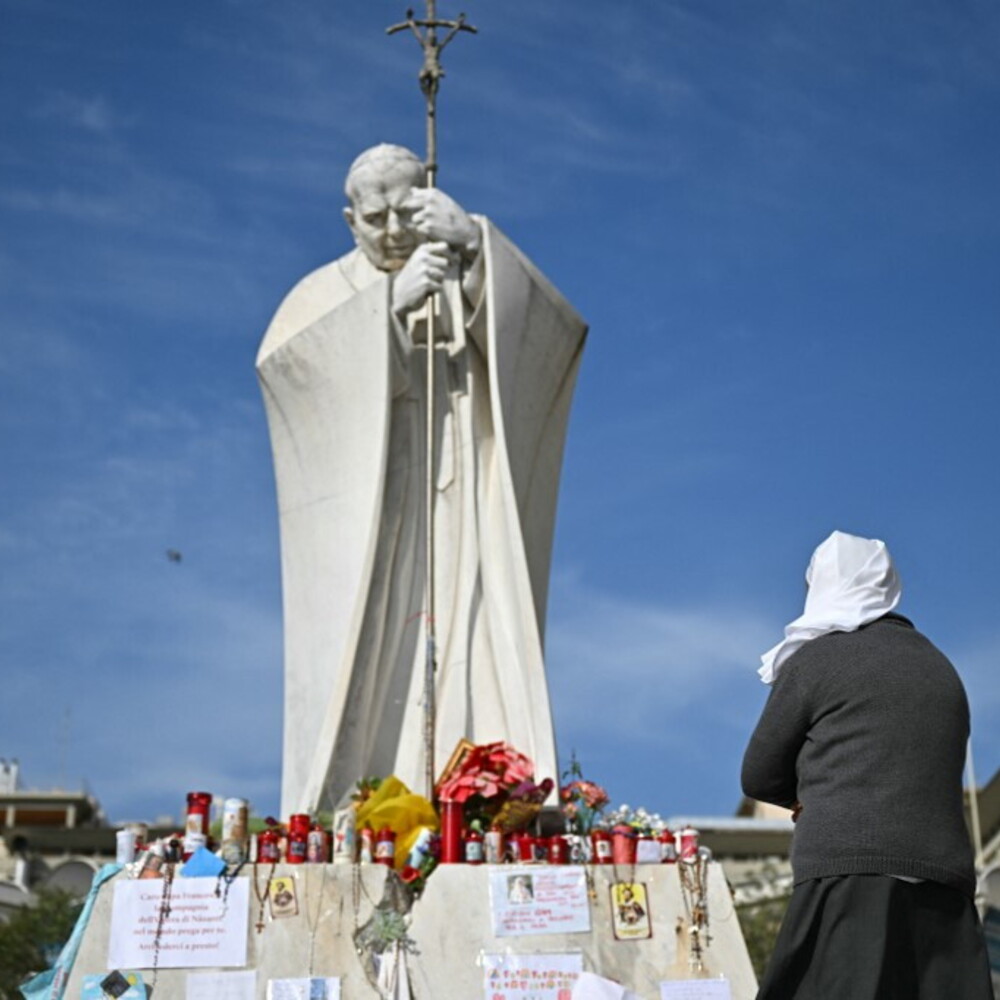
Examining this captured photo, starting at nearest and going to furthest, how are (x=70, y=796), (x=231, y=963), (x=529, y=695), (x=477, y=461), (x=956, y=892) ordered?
(x=956, y=892) < (x=231, y=963) < (x=529, y=695) < (x=477, y=461) < (x=70, y=796)

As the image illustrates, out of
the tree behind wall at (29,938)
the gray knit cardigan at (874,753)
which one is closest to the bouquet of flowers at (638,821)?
the gray knit cardigan at (874,753)

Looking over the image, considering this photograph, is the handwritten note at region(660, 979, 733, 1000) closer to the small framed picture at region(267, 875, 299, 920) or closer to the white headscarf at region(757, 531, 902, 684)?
the small framed picture at region(267, 875, 299, 920)

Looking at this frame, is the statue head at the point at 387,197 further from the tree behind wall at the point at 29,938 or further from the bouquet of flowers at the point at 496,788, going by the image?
the tree behind wall at the point at 29,938

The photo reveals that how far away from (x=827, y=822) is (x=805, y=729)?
267 millimetres

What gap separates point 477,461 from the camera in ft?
40.0

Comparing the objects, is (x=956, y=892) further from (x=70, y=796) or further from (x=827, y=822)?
(x=70, y=796)

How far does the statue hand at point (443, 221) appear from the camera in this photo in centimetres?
1187

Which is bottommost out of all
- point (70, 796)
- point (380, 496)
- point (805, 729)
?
point (805, 729)

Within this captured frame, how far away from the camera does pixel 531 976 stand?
790 cm

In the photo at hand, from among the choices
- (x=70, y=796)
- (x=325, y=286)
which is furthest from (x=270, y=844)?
(x=70, y=796)

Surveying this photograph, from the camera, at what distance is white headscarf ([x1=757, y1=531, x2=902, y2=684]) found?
16.1 ft

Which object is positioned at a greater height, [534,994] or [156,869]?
[156,869]

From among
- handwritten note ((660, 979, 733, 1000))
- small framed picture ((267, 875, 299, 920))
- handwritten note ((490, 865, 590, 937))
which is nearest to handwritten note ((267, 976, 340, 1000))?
small framed picture ((267, 875, 299, 920))

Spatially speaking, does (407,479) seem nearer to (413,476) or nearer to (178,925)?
(413,476)
